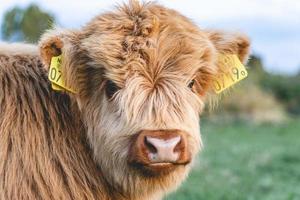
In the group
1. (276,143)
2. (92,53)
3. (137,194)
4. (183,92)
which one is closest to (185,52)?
(183,92)

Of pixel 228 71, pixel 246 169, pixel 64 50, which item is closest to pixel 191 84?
pixel 228 71

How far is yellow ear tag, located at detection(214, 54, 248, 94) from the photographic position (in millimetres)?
5461

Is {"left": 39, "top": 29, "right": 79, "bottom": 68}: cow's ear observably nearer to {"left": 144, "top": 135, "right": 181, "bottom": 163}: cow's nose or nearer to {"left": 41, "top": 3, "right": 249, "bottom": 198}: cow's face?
{"left": 41, "top": 3, "right": 249, "bottom": 198}: cow's face

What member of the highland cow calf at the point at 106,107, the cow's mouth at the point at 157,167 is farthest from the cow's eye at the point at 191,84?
the cow's mouth at the point at 157,167

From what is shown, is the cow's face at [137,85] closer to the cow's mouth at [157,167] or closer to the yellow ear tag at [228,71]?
the cow's mouth at [157,167]

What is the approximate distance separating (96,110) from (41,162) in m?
0.49

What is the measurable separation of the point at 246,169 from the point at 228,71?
9.00m

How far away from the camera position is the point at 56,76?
4852 millimetres

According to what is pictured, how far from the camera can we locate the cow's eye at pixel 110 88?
4.81m

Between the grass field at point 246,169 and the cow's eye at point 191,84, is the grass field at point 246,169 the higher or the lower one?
the lower one

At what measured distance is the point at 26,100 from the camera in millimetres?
4934

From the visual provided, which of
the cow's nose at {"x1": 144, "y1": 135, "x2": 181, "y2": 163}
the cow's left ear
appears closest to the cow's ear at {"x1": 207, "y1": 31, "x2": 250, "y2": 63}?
the cow's left ear

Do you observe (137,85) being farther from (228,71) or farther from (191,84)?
(228,71)

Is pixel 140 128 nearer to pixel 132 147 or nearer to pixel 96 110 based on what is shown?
pixel 132 147
